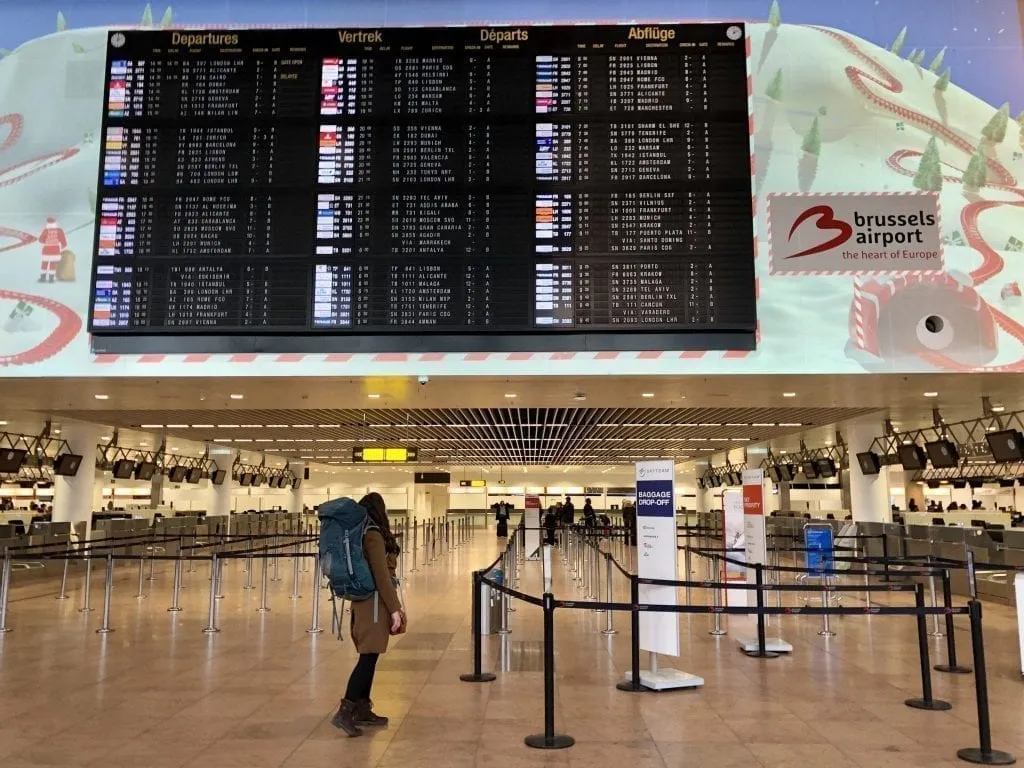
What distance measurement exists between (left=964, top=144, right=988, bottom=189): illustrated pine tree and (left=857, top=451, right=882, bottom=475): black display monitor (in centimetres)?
1075

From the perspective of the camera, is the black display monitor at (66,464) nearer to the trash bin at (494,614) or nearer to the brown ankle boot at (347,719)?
the trash bin at (494,614)

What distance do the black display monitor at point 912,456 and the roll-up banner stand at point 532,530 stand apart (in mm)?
9811

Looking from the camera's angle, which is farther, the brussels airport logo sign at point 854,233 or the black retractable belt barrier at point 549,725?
the brussels airport logo sign at point 854,233

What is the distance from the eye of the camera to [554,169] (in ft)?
26.5

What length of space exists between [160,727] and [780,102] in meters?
8.00

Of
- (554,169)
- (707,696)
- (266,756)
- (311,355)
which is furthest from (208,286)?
(707,696)

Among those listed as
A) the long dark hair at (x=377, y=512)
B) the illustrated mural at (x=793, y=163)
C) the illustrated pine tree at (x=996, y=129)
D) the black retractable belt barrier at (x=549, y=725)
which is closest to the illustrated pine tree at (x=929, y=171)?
the illustrated mural at (x=793, y=163)

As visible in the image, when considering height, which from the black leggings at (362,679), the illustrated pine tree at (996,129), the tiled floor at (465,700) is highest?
the illustrated pine tree at (996,129)

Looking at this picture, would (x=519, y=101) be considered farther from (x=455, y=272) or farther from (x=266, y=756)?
Answer: (x=266, y=756)

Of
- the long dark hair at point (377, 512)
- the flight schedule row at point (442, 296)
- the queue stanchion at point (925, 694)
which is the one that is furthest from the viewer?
the flight schedule row at point (442, 296)

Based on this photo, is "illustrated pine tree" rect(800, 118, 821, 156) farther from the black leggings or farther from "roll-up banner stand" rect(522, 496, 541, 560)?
"roll-up banner stand" rect(522, 496, 541, 560)

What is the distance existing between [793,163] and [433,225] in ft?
12.4

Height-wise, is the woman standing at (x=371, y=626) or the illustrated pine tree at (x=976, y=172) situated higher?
the illustrated pine tree at (x=976, y=172)

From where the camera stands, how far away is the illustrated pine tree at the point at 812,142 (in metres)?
8.52
